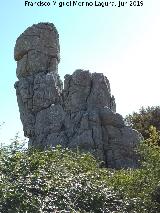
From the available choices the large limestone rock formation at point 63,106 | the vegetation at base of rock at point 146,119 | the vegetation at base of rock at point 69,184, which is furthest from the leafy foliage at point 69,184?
the vegetation at base of rock at point 146,119

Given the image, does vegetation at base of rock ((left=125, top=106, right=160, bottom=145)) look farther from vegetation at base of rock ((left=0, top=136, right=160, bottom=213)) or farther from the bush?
the bush

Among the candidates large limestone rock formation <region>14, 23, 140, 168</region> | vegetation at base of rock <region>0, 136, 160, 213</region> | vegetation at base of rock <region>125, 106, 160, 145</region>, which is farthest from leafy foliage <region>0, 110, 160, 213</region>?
vegetation at base of rock <region>125, 106, 160, 145</region>

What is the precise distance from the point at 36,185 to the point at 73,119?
1473 centimetres

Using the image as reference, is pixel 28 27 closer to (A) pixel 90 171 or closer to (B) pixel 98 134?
(B) pixel 98 134

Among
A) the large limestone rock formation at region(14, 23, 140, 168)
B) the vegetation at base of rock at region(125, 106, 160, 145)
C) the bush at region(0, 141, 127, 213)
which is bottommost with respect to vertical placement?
the bush at region(0, 141, 127, 213)

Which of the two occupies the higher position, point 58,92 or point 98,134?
point 58,92

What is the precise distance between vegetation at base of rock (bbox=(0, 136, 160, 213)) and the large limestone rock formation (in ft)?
26.2

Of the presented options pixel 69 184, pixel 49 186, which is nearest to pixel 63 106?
pixel 69 184

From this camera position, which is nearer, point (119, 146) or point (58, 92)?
point (119, 146)

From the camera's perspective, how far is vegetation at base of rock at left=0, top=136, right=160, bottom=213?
8.48m

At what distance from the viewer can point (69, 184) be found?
31.3 feet

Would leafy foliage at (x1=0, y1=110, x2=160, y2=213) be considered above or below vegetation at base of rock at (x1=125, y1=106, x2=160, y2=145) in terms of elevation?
below

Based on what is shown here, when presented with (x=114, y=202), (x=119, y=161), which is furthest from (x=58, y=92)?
(x=114, y=202)

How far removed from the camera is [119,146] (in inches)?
891
